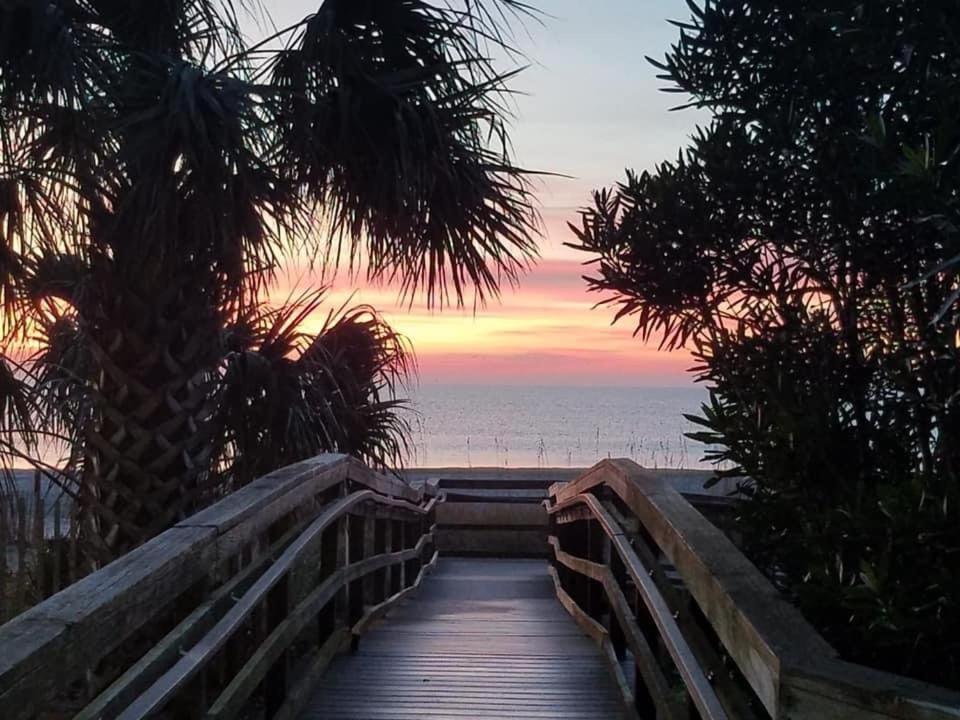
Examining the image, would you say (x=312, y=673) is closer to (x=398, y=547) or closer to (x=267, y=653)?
(x=267, y=653)

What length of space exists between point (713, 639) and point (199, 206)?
2.71 m

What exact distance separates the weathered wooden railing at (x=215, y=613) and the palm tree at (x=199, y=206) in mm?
801

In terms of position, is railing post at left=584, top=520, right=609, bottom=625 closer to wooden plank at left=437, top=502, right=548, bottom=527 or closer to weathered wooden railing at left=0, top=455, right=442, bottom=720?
weathered wooden railing at left=0, top=455, right=442, bottom=720

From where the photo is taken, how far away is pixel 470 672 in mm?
4992

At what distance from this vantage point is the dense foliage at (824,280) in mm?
2521

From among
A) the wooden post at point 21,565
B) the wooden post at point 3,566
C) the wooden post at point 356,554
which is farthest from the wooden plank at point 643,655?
the wooden post at point 21,565

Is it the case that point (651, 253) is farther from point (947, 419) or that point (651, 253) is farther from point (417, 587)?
point (417, 587)

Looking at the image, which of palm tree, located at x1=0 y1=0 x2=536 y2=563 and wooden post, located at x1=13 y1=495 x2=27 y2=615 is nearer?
palm tree, located at x1=0 y1=0 x2=536 y2=563

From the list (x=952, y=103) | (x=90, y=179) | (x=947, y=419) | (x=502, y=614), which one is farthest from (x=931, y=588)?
(x=502, y=614)

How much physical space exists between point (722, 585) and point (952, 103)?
1381 millimetres

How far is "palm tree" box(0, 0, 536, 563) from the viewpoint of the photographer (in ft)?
14.6

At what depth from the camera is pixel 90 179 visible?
16.0 ft

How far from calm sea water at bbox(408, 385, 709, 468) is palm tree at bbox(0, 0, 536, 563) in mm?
3855

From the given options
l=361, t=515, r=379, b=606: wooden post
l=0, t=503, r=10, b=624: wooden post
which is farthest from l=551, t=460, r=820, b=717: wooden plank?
l=0, t=503, r=10, b=624: wooden post
